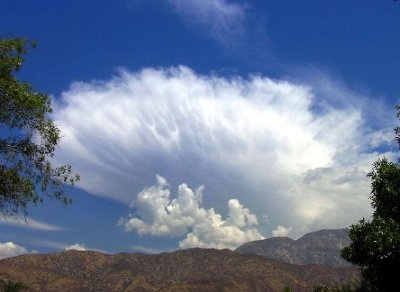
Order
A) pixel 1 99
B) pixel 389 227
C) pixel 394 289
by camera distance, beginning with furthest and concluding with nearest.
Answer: pixel 394 289 → pixel 389 227 → pixel 1 99

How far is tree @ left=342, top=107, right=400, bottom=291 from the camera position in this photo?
23812 mm

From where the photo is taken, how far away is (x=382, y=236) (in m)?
23.8

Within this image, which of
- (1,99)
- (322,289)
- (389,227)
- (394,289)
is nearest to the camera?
(1,99)

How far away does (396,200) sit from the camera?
2488 cm

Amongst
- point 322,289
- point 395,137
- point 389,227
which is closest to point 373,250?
point 389,227

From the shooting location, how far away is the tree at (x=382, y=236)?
78.1ft

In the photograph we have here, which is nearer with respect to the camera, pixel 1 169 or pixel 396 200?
pixel 1 169

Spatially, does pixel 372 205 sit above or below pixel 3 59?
below

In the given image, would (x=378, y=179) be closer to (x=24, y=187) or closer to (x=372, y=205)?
(x=372, y=205)

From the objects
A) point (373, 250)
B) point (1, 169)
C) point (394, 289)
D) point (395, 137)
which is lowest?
point (394, 289)

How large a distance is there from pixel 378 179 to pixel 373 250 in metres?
3.70

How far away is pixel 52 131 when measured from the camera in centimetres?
1953

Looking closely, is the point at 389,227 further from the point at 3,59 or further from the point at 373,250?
the point at 3,59

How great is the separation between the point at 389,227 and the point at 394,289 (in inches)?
147
